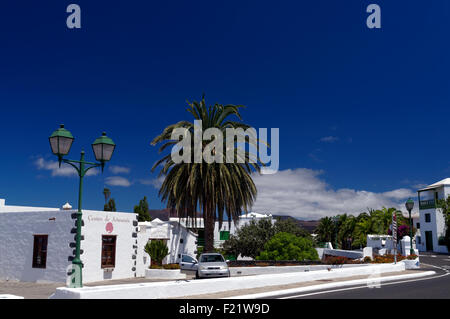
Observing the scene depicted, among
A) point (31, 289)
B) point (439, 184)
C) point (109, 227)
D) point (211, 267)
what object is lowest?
point (31, 289)

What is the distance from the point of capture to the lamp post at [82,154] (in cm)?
1254

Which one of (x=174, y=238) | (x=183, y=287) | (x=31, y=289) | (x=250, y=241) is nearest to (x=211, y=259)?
(x=31, y=289)

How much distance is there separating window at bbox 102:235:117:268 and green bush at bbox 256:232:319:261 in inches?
515

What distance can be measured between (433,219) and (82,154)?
5773 centimetres

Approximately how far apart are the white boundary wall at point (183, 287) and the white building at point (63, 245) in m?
11.3

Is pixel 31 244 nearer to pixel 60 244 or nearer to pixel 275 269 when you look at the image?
pixel 60 244

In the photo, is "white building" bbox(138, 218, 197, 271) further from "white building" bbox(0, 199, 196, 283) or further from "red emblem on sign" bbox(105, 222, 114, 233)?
"red emblem on sign" bbox(105, 222, 114, 233)

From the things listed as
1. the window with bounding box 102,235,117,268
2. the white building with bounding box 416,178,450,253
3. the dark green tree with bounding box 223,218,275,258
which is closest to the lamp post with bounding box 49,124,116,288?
the window with bounding box 102,235,117,268

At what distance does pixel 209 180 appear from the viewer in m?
29.2

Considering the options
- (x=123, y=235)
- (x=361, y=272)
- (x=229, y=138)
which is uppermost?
(x=229, y=138)
